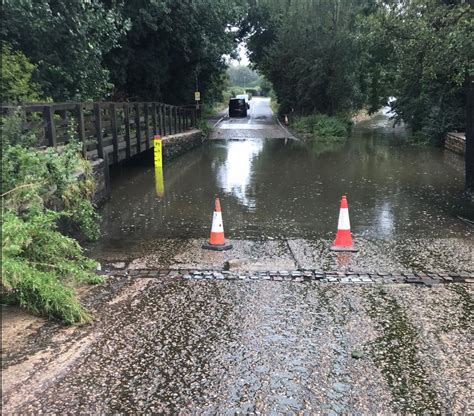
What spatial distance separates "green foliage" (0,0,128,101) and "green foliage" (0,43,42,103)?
0.55 m

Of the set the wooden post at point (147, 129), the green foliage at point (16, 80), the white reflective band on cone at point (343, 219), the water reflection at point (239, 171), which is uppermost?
the green foliage at point (16, 80)

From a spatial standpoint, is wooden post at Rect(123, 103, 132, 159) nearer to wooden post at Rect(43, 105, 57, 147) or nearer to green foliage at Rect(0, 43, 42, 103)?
green foliage at Rect(0, 43, 42, 103)

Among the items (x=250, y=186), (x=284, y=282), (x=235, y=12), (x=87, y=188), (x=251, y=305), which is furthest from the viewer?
(x=235, y=12)

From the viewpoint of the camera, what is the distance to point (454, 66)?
30.1ft

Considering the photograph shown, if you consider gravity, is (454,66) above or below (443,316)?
above

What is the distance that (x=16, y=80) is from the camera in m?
7.92

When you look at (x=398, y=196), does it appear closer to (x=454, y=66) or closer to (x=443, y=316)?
(x=454, y=66)

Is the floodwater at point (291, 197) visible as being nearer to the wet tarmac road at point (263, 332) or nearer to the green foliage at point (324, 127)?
the wet tarmac road at point (263, 332)

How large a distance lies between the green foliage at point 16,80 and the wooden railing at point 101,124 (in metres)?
0.35

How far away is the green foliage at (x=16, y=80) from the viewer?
6.87 metres

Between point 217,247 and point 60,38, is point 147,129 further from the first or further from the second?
point 217,247

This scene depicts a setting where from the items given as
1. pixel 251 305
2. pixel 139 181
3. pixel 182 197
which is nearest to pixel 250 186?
pixel 182 197

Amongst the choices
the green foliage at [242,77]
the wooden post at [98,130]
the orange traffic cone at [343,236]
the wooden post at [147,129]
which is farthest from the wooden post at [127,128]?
the green foliage at [242,77]

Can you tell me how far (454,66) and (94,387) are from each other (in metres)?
8.59
